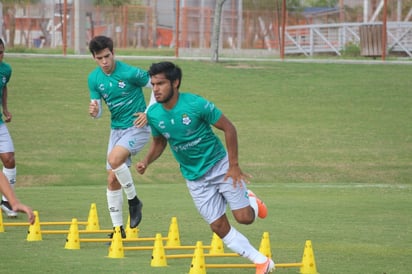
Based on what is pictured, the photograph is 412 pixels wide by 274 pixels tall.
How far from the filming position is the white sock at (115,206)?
1214 cm

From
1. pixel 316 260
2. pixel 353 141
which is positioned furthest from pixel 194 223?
pixel 353 141

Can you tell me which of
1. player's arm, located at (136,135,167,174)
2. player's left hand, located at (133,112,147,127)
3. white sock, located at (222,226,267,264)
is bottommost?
white sock, located at (222,226,267,264)

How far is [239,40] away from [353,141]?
15.6 m

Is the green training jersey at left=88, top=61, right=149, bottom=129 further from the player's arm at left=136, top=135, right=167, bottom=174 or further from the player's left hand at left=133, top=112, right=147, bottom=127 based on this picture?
the player's arm at left=136, top=135, right=167, bottom=174

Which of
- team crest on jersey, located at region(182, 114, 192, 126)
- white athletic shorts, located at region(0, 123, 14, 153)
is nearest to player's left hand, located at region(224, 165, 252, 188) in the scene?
team crest on jersey, located at region(182, 114, 192, 126)

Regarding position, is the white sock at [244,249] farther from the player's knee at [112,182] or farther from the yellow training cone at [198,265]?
the player's knee at [112,182]

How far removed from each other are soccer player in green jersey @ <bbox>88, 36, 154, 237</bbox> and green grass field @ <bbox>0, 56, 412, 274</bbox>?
63 cm

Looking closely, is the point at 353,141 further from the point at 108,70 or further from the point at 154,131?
the point at 154,131

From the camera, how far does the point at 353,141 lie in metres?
25.6

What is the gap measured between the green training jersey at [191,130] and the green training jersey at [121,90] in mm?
2073

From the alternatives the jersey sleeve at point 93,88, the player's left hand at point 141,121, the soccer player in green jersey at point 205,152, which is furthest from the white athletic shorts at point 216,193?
the jersey sleeve at point 93,88

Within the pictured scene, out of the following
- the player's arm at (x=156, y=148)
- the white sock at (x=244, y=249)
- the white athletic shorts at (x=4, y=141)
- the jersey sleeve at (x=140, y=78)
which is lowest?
the white sock at (x=244, y=249)

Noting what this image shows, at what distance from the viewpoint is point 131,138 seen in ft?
39.2

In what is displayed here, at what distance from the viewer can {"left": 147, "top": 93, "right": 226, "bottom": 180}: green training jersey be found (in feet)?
31.8
